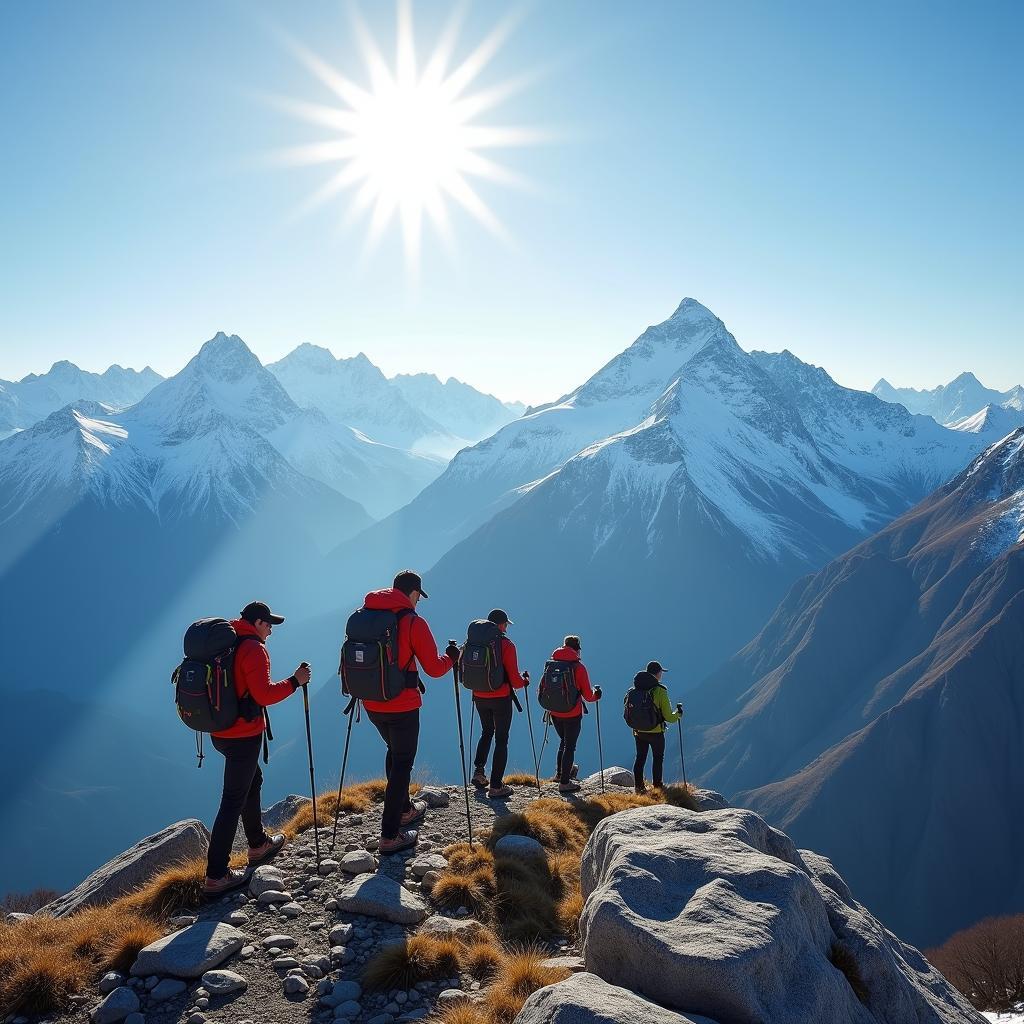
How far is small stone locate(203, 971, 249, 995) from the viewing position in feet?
26.8

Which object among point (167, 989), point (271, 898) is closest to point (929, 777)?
point (271, 898)

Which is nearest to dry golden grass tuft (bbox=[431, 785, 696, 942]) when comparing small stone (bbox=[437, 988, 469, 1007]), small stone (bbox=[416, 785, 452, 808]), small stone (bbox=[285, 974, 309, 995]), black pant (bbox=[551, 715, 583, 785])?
small stone (bbox=[437, 988, 469, 1007])

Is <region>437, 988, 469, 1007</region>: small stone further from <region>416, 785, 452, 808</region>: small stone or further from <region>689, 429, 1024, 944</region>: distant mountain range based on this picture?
<region>689, 429, 1024, 944</region>: distant mountain range

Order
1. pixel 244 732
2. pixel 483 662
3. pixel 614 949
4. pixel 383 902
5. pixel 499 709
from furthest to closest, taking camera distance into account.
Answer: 1. pixel 499 709
2. pixel 483 662
3. pixel 244 732
4. pixel 383 902
5. pixel 614 949

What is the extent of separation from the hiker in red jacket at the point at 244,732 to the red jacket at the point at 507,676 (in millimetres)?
5887

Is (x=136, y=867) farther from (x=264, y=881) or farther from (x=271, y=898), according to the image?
(x=271, y=898)

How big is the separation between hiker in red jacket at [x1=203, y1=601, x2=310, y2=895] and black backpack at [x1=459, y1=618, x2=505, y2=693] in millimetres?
5327

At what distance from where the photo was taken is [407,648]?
38.2ft

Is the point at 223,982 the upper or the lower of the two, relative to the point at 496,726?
lower

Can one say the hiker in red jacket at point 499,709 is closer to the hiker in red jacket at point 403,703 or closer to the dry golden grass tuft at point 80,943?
the hiker in red jacket at point 403,703

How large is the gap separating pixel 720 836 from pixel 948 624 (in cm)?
21729

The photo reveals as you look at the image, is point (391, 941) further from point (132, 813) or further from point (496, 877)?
point (132, 813)

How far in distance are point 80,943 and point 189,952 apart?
67.5 inches

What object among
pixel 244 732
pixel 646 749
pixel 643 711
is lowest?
pixel 646 749
